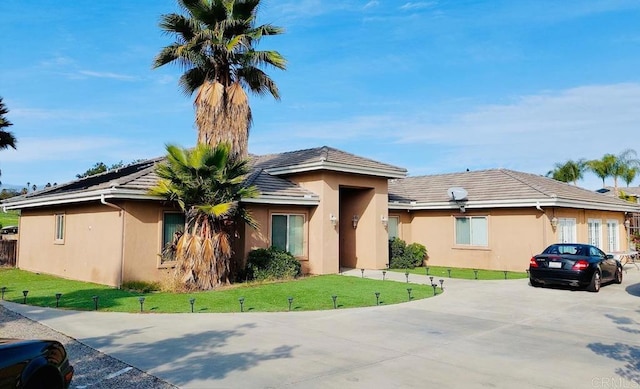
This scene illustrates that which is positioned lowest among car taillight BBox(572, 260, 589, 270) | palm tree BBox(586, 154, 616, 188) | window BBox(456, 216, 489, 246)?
car taillight BBox(572, 260, 589, 270)

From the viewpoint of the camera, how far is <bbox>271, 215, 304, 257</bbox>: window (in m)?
17.6

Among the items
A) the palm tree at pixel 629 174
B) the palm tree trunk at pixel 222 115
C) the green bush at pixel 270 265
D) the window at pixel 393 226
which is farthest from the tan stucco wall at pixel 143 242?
the palm tree at pixel 629 174

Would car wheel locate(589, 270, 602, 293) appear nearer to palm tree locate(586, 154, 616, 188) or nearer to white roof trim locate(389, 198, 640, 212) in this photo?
white roof trim locate(389, 198, 640, 212)

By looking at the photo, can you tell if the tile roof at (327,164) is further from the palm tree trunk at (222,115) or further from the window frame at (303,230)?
the palm tree trunk at (222,115)

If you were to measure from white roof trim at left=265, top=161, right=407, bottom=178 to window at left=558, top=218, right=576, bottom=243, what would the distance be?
7515 millimetres

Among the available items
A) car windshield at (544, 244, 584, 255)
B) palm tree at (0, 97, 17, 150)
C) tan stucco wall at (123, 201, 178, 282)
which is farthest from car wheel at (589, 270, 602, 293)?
palm tree at (0, 97, 17, 150)

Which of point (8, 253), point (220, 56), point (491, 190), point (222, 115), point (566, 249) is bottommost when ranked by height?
point (8, 253)

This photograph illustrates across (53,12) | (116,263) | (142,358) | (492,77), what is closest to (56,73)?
(53,12)

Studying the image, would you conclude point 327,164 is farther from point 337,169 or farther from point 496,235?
point 496,235

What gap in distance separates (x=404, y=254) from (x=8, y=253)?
19406mm

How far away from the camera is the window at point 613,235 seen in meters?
25.9

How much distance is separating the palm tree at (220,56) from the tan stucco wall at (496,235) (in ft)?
34.6

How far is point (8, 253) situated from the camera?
22391 millimetres

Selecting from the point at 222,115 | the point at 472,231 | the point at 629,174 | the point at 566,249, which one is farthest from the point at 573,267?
the point at 629,174
